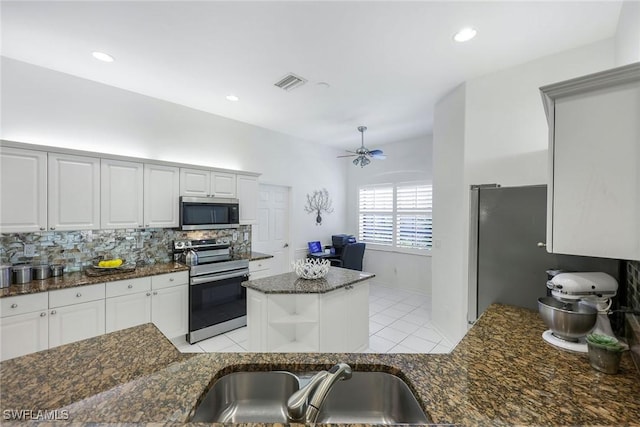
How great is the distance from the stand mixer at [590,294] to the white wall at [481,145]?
5.03ft

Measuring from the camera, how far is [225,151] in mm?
4223

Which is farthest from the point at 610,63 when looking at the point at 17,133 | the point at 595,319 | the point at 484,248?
the point at 17,133

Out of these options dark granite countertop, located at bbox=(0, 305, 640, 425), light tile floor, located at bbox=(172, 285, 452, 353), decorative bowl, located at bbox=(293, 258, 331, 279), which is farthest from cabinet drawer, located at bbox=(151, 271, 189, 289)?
dark granite countertop, located at bbox=(0, 305, 640, 425)

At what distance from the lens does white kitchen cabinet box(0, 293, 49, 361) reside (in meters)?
2.16

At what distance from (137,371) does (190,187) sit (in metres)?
2.83

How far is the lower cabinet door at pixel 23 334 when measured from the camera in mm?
2160

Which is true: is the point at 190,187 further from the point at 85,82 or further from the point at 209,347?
the point at 209,347

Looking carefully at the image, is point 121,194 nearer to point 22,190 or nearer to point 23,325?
point 22,190

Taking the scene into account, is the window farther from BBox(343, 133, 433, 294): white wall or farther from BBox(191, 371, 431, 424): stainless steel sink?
BBox(191, 371, 431, 424): stainless steel sink

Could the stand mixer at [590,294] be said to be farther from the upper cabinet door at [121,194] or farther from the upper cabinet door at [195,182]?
the upper cabinet door at [121,194]

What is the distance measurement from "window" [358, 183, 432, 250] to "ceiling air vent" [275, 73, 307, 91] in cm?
327

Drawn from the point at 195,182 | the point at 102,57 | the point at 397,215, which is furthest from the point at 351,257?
the point at 102,57

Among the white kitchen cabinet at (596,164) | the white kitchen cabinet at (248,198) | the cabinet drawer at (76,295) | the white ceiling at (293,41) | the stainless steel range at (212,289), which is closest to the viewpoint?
the white kitchen cabinet at (596,164)

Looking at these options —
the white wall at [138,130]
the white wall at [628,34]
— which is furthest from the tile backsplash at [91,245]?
the white wall at [628,34]
